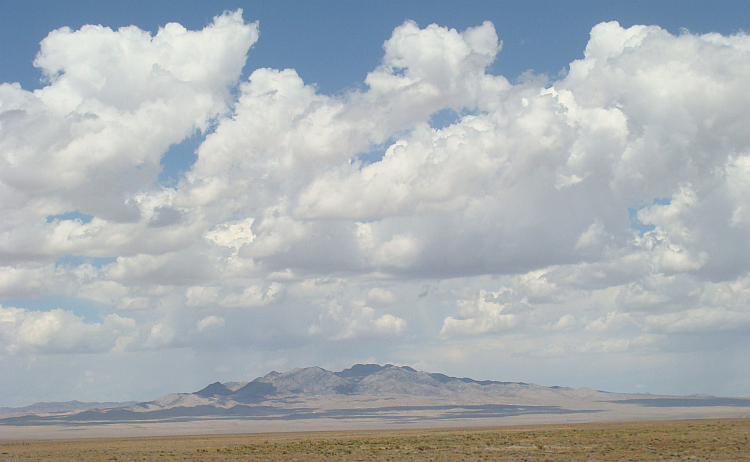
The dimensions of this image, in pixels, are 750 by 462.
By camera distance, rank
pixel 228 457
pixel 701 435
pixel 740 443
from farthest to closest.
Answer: pixel 701 435
pixel 228 457
pixel 740 443

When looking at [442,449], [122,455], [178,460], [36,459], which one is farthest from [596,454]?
[36,459]

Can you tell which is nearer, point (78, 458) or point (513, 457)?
point (513, 457)

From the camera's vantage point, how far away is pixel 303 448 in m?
120

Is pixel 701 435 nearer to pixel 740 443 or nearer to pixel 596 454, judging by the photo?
pixel 740 443

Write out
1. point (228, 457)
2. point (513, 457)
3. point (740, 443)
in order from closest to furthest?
1. point (513, 457)
2. point (740, 443)
3. point (228, 457)

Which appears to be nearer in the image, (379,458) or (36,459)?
(379,458)

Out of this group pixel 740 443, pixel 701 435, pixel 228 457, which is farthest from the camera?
pixel 701 435

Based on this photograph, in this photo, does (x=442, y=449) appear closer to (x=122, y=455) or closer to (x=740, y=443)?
(x=740, y=443)

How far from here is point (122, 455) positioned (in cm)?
11638

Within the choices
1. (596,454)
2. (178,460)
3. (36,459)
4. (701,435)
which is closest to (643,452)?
(596,454)

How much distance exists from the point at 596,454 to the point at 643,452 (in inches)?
245

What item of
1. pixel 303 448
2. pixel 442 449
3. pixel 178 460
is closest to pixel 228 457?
pixel 178 460

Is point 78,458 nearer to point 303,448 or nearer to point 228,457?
point 228,457

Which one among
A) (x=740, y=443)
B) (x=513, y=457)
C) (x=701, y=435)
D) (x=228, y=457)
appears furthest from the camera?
(x=701, y=435)
